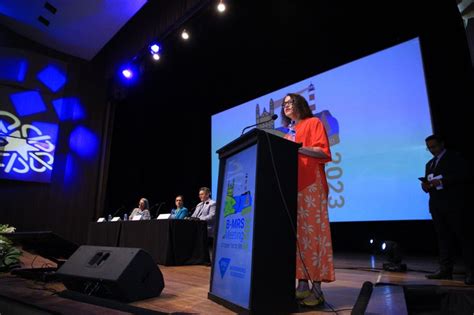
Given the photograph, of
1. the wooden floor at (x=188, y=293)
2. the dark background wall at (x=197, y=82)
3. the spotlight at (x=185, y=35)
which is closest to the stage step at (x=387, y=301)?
the wooden floor at (x=188, y=293)

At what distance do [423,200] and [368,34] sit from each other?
2.36 meters

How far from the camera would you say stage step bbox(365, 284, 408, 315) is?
4.95 feet

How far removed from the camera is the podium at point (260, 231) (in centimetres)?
138

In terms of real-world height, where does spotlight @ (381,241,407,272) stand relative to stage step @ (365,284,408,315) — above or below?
above

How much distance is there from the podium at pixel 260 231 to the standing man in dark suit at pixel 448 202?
71.3 inches

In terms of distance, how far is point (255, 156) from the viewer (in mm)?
1508

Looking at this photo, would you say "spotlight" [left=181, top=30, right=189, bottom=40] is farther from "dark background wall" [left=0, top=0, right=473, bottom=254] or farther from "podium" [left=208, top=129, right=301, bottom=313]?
"podium" [left=208, top=129, right=301, bottom=313]

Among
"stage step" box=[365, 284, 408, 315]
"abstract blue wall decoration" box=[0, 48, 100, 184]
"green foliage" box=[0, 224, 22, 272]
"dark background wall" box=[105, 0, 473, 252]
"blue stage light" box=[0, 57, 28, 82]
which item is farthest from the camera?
"blue stage light" box=[0, 57, 28, 82]

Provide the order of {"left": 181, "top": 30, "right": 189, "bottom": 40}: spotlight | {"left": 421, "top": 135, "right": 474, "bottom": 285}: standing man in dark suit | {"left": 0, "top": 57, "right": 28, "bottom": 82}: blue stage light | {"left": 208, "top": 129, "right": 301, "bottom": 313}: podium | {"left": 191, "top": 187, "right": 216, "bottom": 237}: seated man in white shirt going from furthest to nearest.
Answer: {"left": 0, "top": 57, "right": 28, "bottom": 82}: blue stage light < {"left": 181, "top": 30, "right": 189, "bottom": 40}: spotlight < {"left": 191, "top": 187, "right": 216, "bottom": 237}: seated man in white shirt < {"left": 421, "top": 135, "right": 474, "bottom": 285}: standing man in dark suit < {"left": 208, "top": 129, "right": 301, "bottom": 313}: podium

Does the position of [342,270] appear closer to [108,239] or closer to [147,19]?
[108,239]

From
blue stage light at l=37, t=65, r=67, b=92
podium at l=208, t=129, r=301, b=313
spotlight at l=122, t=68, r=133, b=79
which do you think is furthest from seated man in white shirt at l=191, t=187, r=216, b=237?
blue stage light at l=37, t=65, r=67, b=92

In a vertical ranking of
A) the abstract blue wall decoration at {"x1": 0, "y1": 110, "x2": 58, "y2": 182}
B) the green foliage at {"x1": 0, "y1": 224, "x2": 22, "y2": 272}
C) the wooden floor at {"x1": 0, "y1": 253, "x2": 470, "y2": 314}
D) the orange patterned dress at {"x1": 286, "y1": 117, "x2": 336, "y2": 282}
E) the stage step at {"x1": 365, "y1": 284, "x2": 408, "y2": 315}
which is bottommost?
the wooden floor at {"x1": 0, "y1": 253, "x2": 470, "y2": 314}

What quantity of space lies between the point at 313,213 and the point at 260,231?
14.8 inches

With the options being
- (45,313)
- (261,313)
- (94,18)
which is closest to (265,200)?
(261,313)
